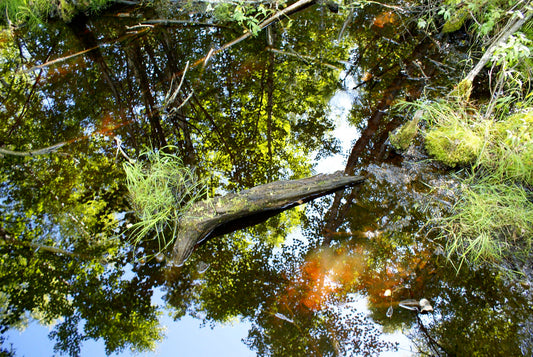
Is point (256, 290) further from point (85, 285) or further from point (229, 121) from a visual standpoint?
point (229, 121)

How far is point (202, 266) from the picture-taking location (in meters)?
3.03

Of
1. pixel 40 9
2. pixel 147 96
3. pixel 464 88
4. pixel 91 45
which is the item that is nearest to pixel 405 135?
pixel 464 88

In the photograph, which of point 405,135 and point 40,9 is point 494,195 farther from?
point 40,9

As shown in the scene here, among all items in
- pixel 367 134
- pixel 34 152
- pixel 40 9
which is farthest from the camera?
pixel 40 9

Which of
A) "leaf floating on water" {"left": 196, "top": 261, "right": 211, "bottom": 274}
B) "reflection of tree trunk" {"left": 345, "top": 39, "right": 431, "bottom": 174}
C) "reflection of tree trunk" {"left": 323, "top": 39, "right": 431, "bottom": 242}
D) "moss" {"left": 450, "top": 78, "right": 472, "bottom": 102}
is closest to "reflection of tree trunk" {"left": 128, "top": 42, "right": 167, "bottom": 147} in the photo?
"leaf floating on water" {"left": 196, "top": 261, "right": 211, "bottom": 274}

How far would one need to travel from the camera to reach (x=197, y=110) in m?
4.45

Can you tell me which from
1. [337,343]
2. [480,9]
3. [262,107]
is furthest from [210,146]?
[480,9]

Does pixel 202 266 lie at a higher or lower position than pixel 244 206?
lower

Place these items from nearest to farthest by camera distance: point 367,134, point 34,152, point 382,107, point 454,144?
1. point 454,144
2. point 34,152
3. point 367,134
4. point 382,107

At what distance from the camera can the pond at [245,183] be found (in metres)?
2.71

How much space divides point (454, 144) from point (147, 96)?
13.5ft

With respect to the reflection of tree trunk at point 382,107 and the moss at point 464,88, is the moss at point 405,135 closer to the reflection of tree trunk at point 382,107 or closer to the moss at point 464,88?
the reflection of tree trunk at point 382,107

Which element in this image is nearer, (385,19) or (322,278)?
(322,278)

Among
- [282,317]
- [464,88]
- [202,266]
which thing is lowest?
[282,317]
